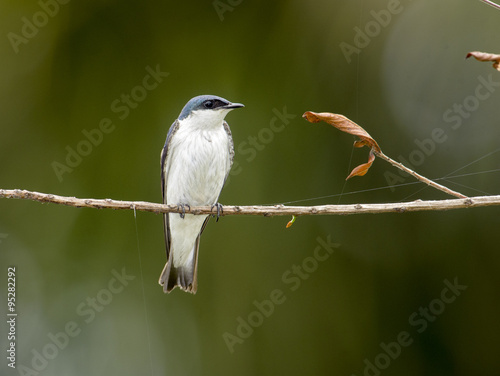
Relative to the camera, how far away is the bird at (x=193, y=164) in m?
3.69

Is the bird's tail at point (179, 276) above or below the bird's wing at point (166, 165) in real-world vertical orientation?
below

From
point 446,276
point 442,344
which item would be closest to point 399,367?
point 442,344

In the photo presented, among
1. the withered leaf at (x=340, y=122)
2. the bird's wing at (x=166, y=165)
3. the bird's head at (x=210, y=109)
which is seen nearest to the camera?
the withered leaf at (x=340, y=122)

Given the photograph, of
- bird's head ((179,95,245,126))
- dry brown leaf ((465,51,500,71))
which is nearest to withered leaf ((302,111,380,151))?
dry brown leaf ((465,51,500,71))

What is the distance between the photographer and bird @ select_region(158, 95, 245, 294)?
3.69m

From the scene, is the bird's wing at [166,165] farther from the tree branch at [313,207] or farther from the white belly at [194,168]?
the tree branch at [313,207]

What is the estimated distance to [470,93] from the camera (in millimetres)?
5562

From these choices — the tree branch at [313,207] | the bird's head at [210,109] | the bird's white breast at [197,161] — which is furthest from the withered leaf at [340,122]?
the bird's white breast at [197,161]

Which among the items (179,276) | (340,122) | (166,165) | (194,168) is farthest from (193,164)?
(340,122)

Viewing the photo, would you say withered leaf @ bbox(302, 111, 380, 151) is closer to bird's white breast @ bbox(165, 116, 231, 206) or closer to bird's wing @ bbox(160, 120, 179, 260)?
bird's white breast @ bbox(165, 116, 231, 206)

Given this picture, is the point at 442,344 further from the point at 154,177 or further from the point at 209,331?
the point at 154,177

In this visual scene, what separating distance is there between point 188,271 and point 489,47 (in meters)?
3.78

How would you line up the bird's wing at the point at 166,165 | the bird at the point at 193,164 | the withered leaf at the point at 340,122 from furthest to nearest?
the bird's wing at the point at 166,165
the bird at the point at 193,164
the withered leaf at the point at 340,122

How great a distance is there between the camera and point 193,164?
146 inches
